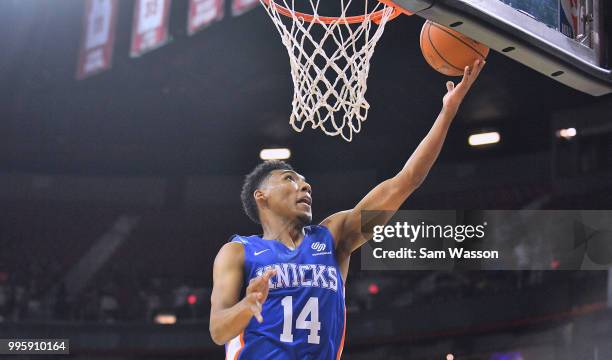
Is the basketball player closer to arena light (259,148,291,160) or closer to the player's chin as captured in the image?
the player's chin

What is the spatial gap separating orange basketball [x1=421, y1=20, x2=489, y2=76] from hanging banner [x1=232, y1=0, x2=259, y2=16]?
17.1 feet

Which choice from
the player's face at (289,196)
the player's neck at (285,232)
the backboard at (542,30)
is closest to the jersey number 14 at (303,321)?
the player's neck at (285,232)

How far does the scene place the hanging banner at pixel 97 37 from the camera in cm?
955

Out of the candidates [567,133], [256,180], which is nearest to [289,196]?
[256,180]

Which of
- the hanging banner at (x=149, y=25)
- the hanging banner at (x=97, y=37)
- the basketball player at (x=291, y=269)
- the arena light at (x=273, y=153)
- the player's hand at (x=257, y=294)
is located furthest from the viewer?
the arena light at (x=273, y=153)

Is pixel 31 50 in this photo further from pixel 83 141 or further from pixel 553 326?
pixel 553 326

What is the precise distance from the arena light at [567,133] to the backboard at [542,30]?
631 cm

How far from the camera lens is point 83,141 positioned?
1106 centimetres

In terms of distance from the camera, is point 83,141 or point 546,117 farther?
point 83,141

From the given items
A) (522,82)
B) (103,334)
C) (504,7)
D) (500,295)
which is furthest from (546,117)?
(504,7)

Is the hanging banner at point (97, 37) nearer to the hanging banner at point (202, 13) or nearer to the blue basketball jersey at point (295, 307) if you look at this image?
the hanging banner at point (202, 13)

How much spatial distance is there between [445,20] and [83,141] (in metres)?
9.04

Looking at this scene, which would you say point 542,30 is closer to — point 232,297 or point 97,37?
point 232,297

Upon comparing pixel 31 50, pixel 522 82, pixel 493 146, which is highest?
pixel 31 50
